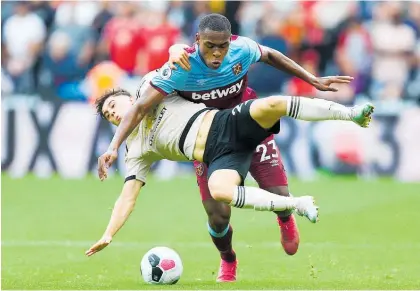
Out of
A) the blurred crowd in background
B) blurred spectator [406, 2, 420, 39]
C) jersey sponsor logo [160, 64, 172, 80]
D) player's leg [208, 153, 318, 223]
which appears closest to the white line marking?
player's leg [208, 153, 318, 223]

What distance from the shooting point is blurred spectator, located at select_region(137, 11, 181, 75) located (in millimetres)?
22141

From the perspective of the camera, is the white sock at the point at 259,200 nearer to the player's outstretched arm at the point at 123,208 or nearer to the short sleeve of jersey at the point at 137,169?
the player's outstretched arm at the point at 123,208

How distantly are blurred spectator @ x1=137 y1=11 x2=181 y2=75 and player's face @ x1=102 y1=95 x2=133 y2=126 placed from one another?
35.9 feet

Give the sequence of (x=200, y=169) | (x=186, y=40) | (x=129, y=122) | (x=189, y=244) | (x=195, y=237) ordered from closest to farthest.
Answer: (x=129, y=122) → (x=200, y=169) → (x=189, y=244) → (x=195, y=237) → (x=186, y=40)

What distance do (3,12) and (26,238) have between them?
9.46m

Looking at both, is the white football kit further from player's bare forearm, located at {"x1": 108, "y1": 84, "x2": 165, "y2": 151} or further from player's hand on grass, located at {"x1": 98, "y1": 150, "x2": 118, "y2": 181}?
player's hand on grass, located at {"x1": 98, "y1": 150, "x2": 118, "y2": 181}

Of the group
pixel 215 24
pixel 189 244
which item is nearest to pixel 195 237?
pixel 189 244

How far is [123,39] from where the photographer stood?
2259 centimetres

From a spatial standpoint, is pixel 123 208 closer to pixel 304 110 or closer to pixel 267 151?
pixel 267 151

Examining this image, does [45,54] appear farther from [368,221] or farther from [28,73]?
[368,221]

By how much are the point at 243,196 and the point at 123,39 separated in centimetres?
1334

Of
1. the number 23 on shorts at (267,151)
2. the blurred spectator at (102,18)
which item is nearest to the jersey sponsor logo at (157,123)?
the number 23 on shorts at (267,151)

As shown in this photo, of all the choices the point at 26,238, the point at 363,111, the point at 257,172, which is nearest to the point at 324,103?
the point at 363,111

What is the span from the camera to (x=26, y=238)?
1473cm
